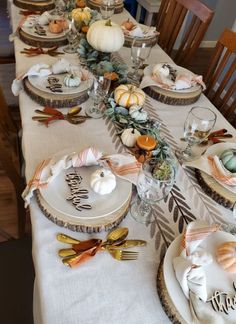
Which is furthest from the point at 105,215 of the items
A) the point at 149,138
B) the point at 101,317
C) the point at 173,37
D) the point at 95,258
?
the point at 173,37

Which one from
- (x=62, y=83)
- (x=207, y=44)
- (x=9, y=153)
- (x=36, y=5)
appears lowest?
(x=207, y=44)

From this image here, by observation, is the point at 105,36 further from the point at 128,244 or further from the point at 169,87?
the point at 128,244

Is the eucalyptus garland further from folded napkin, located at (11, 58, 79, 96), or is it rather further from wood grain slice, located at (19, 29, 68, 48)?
wood grain slice, located at (19, 29, 68, 48)

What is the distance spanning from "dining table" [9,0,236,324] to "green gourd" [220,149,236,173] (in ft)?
0.29

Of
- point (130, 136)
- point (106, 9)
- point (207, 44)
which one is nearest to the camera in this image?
point (130, 136)

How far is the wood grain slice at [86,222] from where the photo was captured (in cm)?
61

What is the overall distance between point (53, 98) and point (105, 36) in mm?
337

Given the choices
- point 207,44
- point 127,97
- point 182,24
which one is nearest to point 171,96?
point 127,97

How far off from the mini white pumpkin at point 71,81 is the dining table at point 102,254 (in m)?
0.09

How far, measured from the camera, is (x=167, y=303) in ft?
1.71

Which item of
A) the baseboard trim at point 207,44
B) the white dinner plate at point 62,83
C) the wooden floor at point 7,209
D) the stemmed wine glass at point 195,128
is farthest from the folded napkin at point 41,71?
the baseboard trim at point 207,44

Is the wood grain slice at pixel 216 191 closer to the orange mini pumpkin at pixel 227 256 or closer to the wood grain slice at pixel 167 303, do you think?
the orange mini pumpkin at pixel 227 256

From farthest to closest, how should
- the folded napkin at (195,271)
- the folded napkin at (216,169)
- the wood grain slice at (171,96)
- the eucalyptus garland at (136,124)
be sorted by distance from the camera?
1. the wood grain slice at (171,96)
2. the eucalyptus garland at (136,124)
3. the folded napkin at (216,169)
4. the folded napkin at (195,271)

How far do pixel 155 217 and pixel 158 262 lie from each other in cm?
12
